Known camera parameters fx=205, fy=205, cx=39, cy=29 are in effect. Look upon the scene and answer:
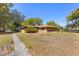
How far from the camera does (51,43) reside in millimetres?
2078

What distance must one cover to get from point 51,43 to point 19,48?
1.07 ft

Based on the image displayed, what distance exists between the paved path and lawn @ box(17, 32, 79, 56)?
0.12 ft

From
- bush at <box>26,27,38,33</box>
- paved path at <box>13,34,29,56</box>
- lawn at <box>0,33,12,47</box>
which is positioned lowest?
paved path at <box>13,34,29,56</box>

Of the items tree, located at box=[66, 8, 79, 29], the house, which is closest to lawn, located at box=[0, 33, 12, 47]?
the house

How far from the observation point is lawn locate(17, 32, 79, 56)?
2043 mm

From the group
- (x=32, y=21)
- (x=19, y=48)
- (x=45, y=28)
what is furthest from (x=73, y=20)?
(x=19, y=48)

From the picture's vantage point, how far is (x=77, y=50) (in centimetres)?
203

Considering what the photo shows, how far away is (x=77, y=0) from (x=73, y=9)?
10cm

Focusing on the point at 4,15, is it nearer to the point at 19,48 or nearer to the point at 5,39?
the point at 5,39

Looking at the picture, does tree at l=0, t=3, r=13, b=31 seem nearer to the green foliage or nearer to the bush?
the green foliage

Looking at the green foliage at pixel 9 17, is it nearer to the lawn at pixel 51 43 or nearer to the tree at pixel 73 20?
the lawn at pixel 51 43

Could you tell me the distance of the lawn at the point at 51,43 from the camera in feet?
6.70

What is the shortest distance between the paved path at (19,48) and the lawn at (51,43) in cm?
4

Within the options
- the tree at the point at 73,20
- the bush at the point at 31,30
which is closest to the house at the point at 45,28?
the bush at the point at 31,30
